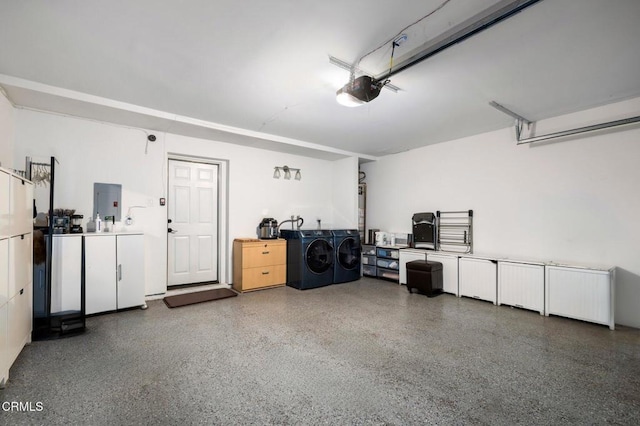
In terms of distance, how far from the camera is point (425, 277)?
4445mm

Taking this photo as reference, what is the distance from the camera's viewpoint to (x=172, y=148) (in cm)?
448

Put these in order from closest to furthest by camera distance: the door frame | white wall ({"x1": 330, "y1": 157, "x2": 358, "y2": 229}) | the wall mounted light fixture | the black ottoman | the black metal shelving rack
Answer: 1. the black metal shelving rack
2. the black ottoman
3. the door frame
4. the wall mounted light fixture
5. white wall ({"x1": 330, "y1": 157, "x2": 358, "y2": 229})

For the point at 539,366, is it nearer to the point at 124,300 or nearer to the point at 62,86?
the point at 124,300

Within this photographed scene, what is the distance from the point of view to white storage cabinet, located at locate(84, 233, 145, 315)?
340cm

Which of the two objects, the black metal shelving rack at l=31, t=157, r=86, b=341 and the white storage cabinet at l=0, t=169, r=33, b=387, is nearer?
the white storage cabinet at l=0, t=169, r=33, b=387

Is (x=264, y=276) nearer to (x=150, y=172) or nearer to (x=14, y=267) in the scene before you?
(x=150, y=172)

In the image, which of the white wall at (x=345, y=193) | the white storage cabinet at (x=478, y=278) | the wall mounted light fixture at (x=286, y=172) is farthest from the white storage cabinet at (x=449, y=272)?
the wall mounted light fixture at (x=286, y=172)

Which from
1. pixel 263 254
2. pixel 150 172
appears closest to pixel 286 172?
pixel 263 254

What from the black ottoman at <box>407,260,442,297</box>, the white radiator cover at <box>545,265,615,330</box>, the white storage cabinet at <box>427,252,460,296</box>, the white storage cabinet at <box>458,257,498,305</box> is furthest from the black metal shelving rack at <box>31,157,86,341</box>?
the white radiator cover at <box>545,265,615,330</box>

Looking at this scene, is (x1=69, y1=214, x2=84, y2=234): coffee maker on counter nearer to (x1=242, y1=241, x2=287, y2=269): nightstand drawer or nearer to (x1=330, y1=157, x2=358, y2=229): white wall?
(x1=242, y1=241, x2=287, y2=269): nightstand drawer

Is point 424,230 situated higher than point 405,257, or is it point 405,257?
point 424,230

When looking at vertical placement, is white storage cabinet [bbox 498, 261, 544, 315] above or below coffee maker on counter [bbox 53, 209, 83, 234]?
below

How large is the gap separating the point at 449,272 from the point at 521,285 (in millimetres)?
1013

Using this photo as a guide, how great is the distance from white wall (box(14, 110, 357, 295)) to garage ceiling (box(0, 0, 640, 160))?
283mm
